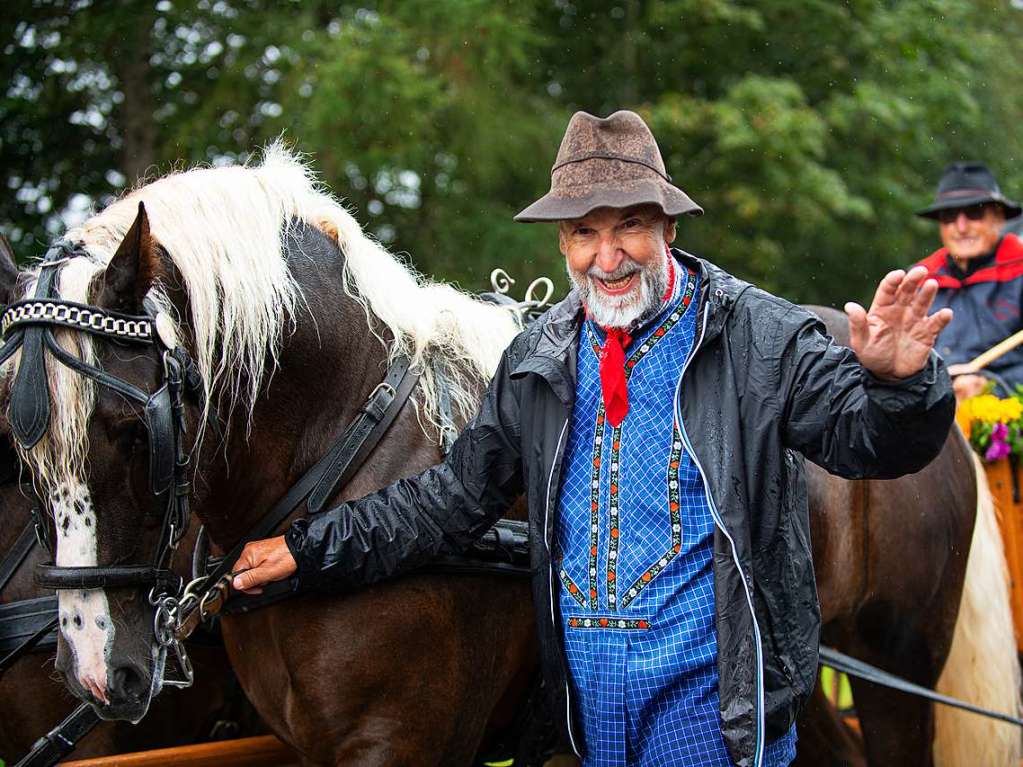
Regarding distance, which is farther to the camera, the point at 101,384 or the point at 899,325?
the point at 101,384

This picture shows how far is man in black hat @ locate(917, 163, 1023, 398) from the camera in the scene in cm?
467

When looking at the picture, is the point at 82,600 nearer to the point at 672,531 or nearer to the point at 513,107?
the point at 672,531

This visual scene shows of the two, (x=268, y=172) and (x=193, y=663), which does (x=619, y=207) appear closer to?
(x=268, y=172)

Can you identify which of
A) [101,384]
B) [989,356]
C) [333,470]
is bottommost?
[333,470]

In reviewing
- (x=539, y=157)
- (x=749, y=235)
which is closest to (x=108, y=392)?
(x=539, y=157)

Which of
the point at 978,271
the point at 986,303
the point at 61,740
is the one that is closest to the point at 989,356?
the point at 986,303

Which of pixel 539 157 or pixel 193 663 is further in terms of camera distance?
pixel 539 157

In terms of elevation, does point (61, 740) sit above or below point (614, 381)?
below

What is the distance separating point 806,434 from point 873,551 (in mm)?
1422

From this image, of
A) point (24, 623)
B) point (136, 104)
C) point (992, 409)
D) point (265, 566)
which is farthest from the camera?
point (136, 104)

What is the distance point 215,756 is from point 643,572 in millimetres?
1293

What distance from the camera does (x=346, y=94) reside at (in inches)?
333

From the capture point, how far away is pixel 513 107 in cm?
963

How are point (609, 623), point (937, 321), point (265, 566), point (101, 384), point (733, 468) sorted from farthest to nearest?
point (265, 566), point (609, 623), point (733, 468), point (101, 384), point (937, 321)
